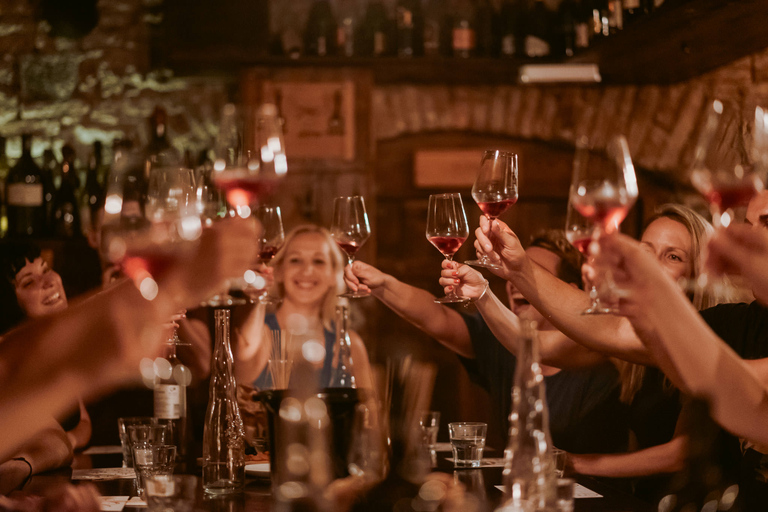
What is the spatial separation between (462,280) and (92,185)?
270 centimetres

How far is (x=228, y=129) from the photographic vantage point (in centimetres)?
127

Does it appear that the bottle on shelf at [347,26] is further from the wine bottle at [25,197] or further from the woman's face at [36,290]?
the woman's face at [36,290]

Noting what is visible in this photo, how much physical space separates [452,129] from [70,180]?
2111 millimetres

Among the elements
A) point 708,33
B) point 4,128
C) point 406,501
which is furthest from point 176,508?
point 4,128

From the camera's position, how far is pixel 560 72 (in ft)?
12.8

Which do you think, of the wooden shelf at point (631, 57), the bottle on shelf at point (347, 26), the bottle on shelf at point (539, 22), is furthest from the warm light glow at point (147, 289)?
the bottle on shelf at point (539, 22)

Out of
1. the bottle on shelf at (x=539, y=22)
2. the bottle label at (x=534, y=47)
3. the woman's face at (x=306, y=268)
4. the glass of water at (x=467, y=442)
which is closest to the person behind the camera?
the glass of water at (x=467, y=442)

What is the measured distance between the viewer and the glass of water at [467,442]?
157cm

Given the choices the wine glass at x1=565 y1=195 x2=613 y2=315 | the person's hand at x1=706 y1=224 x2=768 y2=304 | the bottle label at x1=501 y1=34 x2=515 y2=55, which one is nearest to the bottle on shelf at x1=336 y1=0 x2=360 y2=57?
the bottle label at x1=501 y1=34 x2=515 y2=55

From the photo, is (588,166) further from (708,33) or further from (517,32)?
(517,32)

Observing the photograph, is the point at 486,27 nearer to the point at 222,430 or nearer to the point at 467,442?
the point at 467,442

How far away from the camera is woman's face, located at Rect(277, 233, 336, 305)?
9.95 ft

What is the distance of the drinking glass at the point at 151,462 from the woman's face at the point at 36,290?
1319 millimetres

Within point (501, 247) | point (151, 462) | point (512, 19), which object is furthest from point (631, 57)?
point (151, 462)
